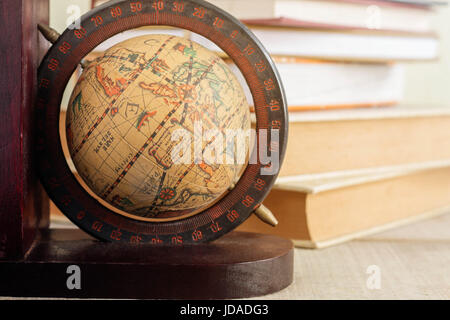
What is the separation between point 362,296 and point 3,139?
72 centimetres

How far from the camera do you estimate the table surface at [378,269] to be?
1259 millimetres

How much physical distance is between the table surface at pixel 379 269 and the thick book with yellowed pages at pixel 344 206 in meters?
0.04

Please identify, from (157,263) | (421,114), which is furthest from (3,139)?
(421,114)

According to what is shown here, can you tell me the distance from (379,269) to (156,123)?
62cm

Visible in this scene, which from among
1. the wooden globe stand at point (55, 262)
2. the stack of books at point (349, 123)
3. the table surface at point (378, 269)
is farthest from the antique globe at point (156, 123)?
the stack of books at point (349, 123)

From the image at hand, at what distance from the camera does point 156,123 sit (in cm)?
113

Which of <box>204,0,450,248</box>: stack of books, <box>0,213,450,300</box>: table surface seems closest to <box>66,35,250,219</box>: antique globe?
<box>0,213,450,300</box>: table surface

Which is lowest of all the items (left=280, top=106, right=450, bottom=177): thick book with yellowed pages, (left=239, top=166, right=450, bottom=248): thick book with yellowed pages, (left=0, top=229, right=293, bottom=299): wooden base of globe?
(left=0, top=229, right=293, bottom=299): wooden base of globe

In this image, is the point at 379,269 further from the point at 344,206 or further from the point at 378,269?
the point at 344,206

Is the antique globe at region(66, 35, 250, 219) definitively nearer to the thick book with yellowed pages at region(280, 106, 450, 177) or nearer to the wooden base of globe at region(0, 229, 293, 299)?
the wooden base of globe at region(0, 229, 293, 299)

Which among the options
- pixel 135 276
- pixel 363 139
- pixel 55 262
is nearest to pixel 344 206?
pixel 363 139

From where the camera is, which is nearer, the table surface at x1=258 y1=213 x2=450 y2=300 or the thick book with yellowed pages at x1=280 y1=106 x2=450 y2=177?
the table surface at x1=258 y1=213 x2=450 y2=300

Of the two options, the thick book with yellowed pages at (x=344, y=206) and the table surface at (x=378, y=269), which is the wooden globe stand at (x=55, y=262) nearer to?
the table surface at (x=378, y=269)

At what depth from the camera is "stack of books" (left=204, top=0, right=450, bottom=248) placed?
160 cm
